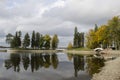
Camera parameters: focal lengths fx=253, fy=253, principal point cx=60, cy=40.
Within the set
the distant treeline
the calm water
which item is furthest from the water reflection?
the distant treeline

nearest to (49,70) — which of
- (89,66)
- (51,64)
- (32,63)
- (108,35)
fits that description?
(89,66)

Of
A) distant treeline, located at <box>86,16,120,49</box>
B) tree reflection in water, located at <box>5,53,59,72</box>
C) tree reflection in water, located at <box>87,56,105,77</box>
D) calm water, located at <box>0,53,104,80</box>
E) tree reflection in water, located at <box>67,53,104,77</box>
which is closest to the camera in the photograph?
calm water, located at <box>0,53,104,80</box>

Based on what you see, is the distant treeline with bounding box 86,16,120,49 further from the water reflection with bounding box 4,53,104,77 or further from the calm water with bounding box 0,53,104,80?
the calm water with bounding box 0,53,104,80

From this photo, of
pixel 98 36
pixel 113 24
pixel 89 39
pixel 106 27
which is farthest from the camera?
pixel 89 39

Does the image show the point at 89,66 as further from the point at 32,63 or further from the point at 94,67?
the point at 32,63

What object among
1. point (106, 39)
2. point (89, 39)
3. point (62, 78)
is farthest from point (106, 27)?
point (62, 78)

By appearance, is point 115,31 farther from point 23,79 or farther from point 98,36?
point 23,79

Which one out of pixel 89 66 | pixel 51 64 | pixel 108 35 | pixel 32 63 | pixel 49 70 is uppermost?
pixel 108 35

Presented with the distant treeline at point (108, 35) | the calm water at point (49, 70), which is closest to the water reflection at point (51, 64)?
the calm water at point (49, 70)

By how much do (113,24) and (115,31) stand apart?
11.8 ft

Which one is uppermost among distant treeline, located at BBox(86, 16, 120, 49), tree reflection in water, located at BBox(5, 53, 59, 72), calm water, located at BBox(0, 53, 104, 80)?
distant treeline, located at BBox(86, 16, 120, 49)

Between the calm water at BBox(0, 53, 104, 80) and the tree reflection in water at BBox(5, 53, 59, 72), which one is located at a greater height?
the tree reflection in water at BBox(5, 53, 59, 72)

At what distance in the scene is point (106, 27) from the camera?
5261 inches

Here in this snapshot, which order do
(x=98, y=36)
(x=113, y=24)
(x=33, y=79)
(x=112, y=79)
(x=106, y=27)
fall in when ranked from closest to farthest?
(x=112, y=79) < (x=33, y=79) < (x=113, y=24) < (x=106, y=27) < (x=98, y=36)
